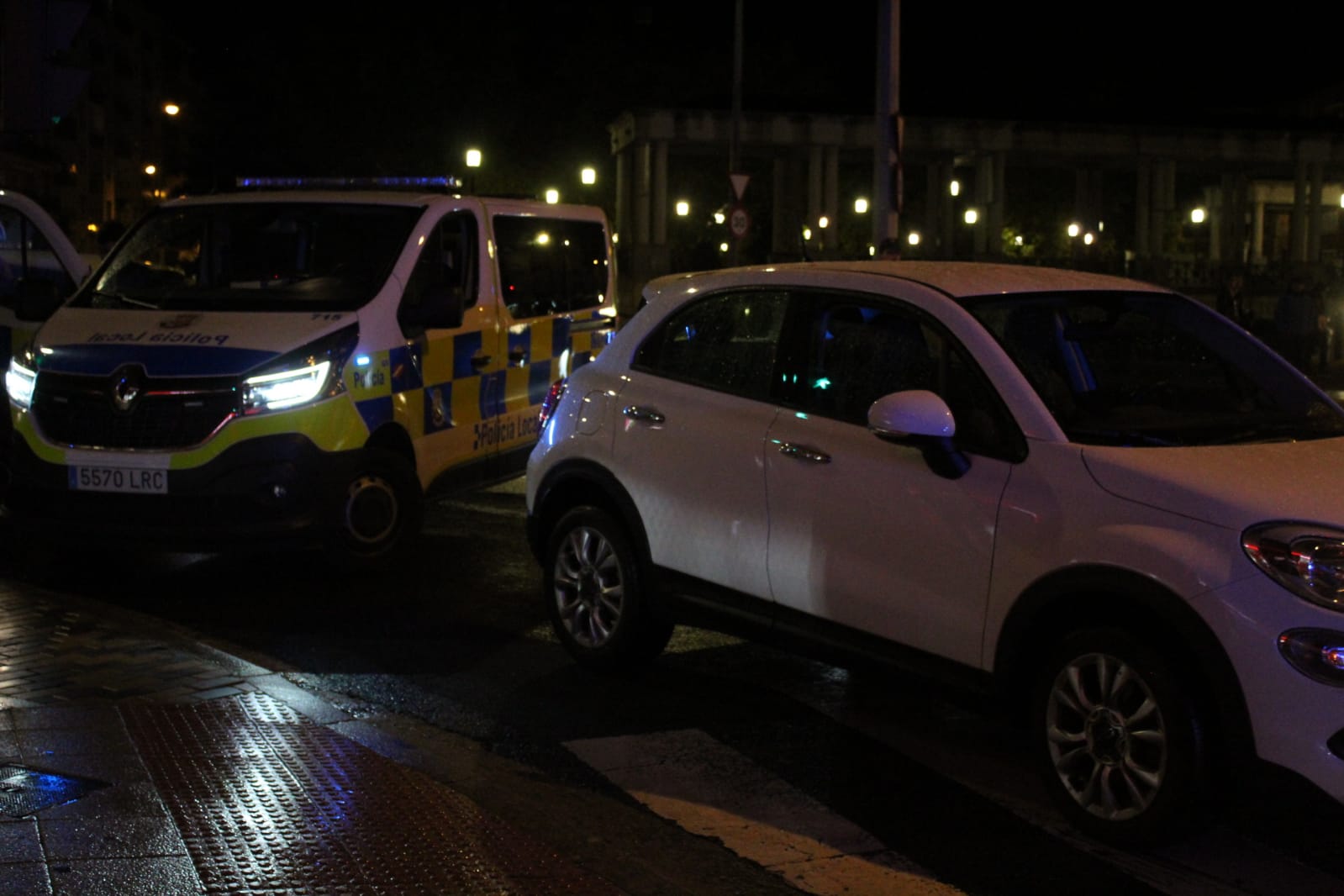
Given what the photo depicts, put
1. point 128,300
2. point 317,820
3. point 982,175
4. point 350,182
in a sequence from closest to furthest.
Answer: point 317,820, point 128,300, point 350,182, point 982,175

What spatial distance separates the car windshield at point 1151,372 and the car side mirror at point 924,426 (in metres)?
0.31

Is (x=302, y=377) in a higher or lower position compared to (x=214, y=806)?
higher

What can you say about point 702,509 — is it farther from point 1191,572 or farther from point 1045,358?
point 1191,572

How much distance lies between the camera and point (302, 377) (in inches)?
304

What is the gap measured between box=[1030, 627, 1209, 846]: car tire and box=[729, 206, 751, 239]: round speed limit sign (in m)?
22.0

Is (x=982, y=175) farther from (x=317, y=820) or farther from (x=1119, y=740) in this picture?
(x=317, y=820)

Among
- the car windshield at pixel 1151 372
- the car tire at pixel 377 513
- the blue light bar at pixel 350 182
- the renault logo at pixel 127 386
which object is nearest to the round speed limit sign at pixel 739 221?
the blue light bar at pixel 350 182

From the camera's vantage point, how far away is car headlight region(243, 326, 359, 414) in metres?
7.61

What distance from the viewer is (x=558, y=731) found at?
220 inches

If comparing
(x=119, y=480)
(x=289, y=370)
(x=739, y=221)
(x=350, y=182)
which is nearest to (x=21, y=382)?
(x=119, y=480)

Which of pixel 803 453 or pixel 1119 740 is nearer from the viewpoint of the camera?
pixel 1119 740

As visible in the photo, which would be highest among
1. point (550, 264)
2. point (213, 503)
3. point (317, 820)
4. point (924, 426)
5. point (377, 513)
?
point (550, 264)

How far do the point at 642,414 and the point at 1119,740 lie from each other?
2.36m

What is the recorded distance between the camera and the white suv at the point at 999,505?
4086mm
